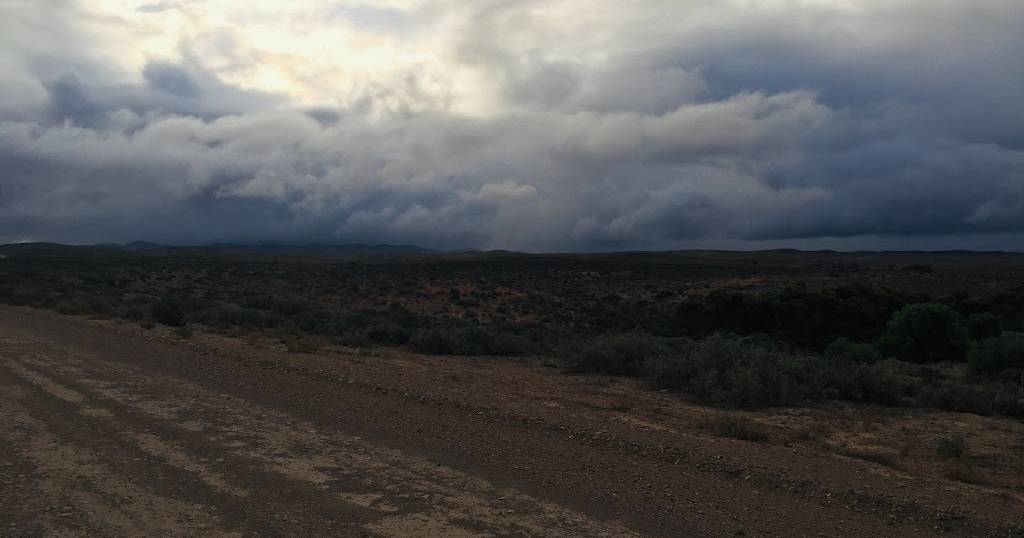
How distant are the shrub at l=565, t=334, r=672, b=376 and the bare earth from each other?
9.23 ft

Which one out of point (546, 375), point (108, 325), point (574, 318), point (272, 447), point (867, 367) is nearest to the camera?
point (272, 447)

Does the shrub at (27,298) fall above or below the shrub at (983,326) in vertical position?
above

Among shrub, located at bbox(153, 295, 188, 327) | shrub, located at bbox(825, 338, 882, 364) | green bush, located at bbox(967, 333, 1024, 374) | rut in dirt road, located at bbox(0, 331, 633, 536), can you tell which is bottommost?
shrub, located at bbox(825, 338, 882, 364)

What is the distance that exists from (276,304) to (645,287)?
30933 millimetres

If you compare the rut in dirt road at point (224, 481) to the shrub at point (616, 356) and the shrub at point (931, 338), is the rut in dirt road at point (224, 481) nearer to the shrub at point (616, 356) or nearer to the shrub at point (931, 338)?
the shrub at point (616, 356)

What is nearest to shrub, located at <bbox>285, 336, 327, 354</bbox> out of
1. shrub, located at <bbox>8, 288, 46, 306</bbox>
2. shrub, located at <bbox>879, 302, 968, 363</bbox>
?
shrub, located at <bbox>879, 302, 968, 363</bbox>

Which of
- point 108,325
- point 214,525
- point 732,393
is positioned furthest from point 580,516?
point 108,325

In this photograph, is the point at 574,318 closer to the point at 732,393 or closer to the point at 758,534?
the point at 732,393

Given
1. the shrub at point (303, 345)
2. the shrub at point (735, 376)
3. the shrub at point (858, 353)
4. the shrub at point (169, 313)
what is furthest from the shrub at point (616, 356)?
the shrub at point (169, 313)

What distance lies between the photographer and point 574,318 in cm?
3944

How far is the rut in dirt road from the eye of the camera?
6.24 meters

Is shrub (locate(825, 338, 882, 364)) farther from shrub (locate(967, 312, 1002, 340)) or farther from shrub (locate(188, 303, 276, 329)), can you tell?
shrub (locate(188, 303, 276, 329))

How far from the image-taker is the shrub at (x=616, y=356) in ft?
54.9

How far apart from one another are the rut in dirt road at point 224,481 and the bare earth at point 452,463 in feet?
0.09
